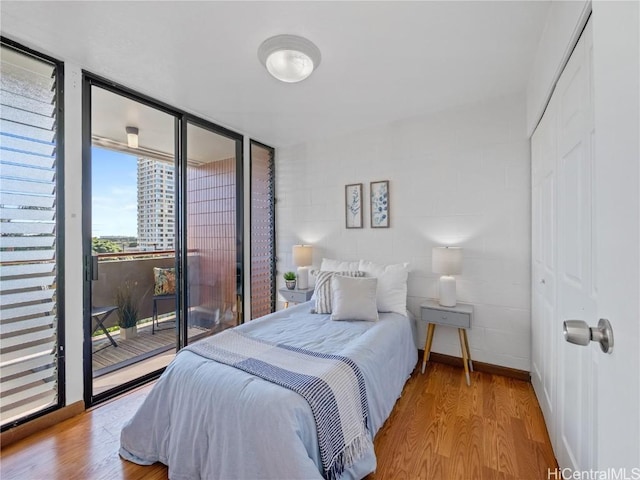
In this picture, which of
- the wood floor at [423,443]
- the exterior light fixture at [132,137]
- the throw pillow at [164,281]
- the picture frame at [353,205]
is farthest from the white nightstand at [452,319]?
the exterior light fixture at [132,137]

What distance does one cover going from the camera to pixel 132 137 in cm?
258

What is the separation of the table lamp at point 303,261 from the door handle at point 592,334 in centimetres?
290

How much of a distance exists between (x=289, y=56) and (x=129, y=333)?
265 cm

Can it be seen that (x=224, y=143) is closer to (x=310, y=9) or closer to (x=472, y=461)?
(x=310, y=9)

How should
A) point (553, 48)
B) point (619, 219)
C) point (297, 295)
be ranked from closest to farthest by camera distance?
1. point (619, 219)
2. point (553, 48)
3. point (297, 295)

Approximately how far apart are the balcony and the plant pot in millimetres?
16

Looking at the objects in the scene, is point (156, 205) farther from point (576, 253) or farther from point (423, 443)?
point (576, 253)

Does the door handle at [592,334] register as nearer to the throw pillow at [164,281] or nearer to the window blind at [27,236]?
the window blind at [27,236]

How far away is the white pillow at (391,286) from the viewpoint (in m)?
2.65

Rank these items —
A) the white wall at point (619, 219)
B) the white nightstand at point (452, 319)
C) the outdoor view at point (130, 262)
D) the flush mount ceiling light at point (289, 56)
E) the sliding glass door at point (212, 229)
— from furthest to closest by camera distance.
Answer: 1. the sliding glass door at point (212, 229)
2. the white nightstand at point (452, 319)
3. the outdoor view at point (130, 262)
4. the flush mount ceiling light at point (289, 56)
5. the white wall at point (619, 219)

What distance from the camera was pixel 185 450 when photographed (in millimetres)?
1410

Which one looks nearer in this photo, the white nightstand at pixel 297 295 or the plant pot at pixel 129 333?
the plant pot at pixel 129 333

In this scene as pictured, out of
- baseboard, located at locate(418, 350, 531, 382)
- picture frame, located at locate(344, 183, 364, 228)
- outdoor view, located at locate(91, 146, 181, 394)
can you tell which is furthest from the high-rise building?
baseboard, located at locate(418, 350, 531, 382)

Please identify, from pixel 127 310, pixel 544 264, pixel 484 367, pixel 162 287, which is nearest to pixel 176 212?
pixel 162 287
